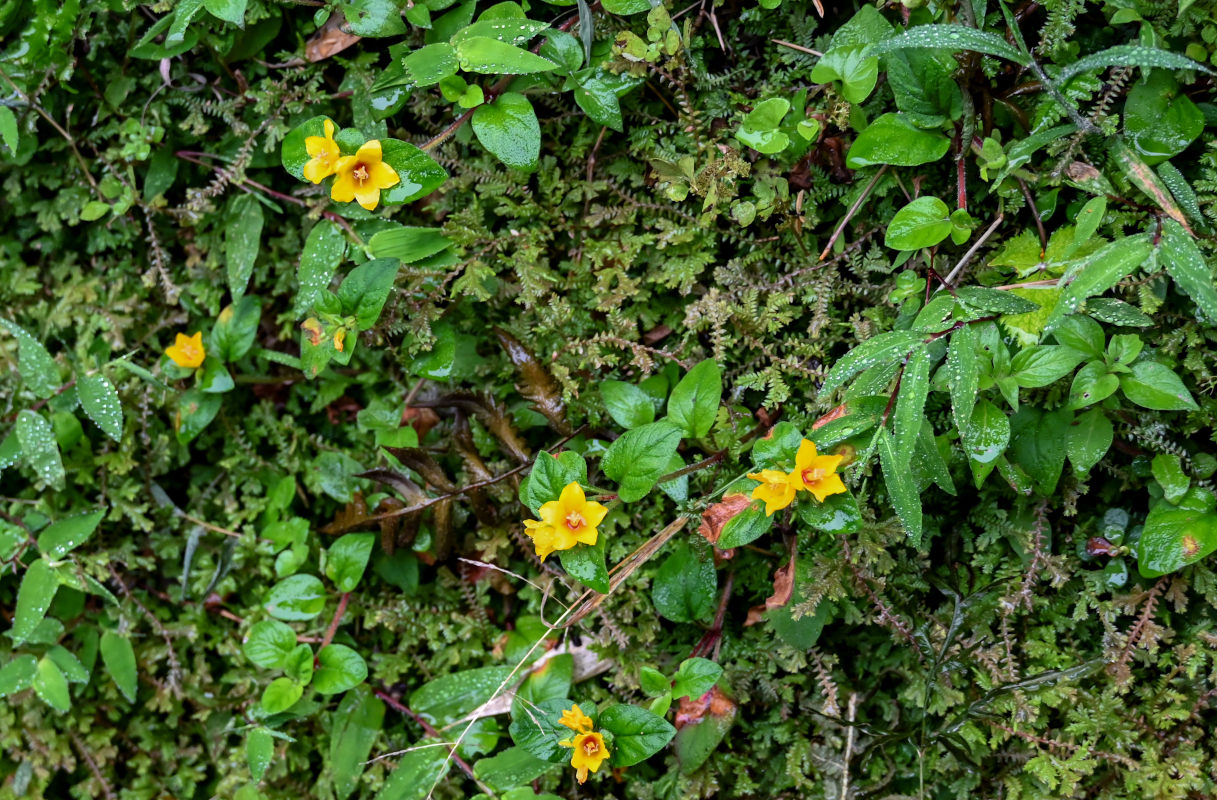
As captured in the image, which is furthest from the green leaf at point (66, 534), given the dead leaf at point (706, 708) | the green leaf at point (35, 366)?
the dead leaf at point (706, 708)

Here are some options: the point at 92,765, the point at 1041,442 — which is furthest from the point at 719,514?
the point at 92,765

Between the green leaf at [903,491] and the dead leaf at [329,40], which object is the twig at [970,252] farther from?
the dead leaf at [329,40]

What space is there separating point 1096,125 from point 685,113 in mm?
940

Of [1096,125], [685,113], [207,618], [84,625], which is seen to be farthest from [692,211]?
[84,625]

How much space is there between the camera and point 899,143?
184cm

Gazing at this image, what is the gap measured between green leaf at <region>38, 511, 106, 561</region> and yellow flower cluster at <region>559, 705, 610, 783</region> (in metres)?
1.58

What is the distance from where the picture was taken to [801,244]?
2023mm

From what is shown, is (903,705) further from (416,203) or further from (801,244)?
(416,203)

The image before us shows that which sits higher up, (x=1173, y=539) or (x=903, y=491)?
(x=903, y=491)

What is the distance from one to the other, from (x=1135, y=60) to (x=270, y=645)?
2.51 meters

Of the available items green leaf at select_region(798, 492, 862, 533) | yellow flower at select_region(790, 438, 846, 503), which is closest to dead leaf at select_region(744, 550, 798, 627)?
green leaf at select_region(798, 492, 862, 533)

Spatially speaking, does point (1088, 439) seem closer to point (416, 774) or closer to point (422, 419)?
point (422, 419)

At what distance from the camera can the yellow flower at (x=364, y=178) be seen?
187 cm

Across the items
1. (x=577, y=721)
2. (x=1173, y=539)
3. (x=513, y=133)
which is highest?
(x=513, y=133)
